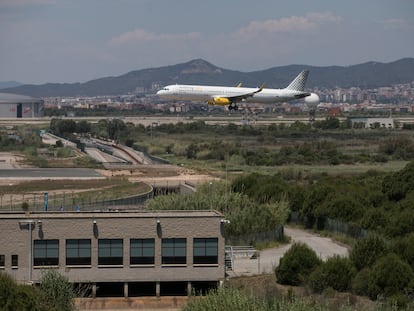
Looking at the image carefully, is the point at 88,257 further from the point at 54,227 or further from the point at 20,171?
the point at 20,171

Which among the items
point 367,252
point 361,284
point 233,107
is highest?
point 233,107

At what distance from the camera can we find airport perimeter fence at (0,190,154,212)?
6156 centimetres

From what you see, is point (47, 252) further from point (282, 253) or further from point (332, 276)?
point (282, 253)

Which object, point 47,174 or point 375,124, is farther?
point 375,124

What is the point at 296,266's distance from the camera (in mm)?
43312

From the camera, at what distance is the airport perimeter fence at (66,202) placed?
202 feet

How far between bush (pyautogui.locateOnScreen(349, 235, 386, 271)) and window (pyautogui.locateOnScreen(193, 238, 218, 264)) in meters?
5.92

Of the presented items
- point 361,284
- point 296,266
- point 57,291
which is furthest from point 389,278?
point 57,291

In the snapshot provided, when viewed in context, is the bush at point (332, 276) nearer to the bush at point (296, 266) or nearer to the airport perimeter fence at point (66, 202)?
the bush at point (296, 266)

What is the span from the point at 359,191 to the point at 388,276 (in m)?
28.1

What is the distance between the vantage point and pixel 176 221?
136 ft

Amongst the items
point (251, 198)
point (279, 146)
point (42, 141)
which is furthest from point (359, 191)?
point (42, 141)

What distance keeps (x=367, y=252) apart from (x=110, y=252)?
33.5 ft

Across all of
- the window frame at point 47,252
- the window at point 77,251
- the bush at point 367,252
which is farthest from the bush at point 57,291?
the bush at point 367,252
